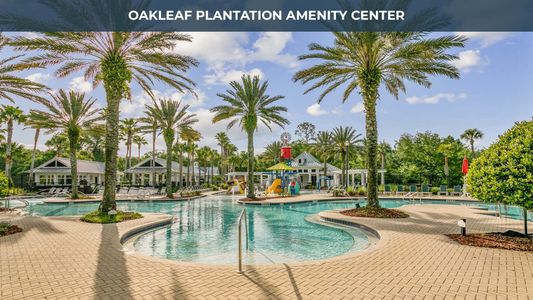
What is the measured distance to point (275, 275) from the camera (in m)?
5.57

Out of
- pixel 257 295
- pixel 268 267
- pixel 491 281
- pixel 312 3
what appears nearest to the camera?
pixel 257 295

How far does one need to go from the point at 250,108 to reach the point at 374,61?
12.1 metres

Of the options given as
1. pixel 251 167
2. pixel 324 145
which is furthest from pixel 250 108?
pixel 324 145

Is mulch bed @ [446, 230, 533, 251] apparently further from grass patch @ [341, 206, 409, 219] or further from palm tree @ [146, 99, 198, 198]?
palm tree @ [146, 99, 198, 198]

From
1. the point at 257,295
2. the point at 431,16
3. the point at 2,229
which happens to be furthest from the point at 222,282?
the point at 431,16

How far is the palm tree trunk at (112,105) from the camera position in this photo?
46.0 ft

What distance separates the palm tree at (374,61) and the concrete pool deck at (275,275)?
8141 millimetres

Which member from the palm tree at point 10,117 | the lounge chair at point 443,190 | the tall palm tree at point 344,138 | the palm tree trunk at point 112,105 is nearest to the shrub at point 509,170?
the palm tree trunk at point 112,105

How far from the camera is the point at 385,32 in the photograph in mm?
14477

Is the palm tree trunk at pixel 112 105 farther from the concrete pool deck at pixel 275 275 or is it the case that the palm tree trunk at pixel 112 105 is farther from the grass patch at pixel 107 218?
the concrete pool deck at pixel 275 275

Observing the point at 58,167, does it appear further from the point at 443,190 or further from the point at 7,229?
the point at 443,190

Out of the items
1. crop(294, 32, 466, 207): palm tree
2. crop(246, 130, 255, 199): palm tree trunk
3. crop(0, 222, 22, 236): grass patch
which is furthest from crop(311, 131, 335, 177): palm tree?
crop(0, 222, 22, 236): grass patch

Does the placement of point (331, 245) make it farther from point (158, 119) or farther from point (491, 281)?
point (158, 119)

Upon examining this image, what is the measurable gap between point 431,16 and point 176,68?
1228 centimetres
